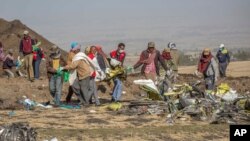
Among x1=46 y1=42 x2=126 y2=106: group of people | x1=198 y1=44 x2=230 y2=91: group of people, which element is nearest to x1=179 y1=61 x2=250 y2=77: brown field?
x1=198 y1=44 x2=230 y2=91: group of people

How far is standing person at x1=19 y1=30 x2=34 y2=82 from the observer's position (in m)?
21.3

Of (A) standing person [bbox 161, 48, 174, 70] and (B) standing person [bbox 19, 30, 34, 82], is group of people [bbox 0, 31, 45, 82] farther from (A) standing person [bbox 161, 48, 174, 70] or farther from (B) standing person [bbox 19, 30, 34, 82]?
(A) standing person [bbox 161, 48, 174, 70]

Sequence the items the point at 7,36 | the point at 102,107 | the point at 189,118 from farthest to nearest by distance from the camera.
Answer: the point at 7,36, the point at 102,107, the point at 189,118

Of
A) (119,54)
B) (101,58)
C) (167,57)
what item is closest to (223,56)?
(167,57)

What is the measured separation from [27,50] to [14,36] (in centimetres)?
1412

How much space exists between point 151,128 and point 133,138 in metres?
1.01

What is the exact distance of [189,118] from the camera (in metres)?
13.9

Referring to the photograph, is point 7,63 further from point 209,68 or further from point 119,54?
point 209,68

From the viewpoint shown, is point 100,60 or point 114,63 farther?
point 100,60

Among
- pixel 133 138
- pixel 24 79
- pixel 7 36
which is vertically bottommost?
pixel 133 138

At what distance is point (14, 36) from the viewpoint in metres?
35.2

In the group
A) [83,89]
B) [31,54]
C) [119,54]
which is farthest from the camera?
[31,54]

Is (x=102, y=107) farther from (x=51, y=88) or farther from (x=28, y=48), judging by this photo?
(x=28, y=48)

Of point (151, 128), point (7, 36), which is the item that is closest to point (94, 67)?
point (151, 128)
